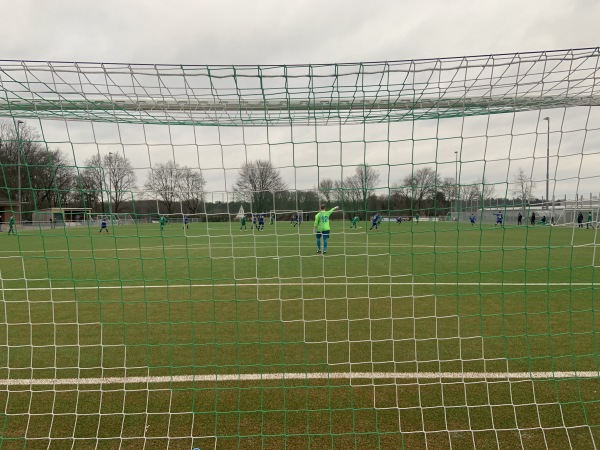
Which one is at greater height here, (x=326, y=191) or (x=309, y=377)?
(x=326, y=191)

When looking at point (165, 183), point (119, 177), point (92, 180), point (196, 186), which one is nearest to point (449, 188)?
point (196, 186)

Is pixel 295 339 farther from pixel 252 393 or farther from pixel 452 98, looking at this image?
pixel 452 98

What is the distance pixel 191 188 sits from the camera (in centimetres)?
412

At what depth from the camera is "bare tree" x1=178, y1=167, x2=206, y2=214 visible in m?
3.93

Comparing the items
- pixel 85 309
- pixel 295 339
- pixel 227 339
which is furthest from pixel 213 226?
pixel 85 309

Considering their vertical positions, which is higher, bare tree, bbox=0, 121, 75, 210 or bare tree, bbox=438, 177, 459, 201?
bare tree, bbox=0, 121, 75, 210

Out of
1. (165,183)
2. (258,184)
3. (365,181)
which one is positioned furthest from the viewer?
(258,184)

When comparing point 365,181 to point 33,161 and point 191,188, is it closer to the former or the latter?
point 191,188

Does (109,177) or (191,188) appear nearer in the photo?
(109,177)

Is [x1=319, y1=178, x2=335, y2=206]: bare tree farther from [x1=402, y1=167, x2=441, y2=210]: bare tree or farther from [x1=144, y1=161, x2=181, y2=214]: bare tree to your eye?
[x1=144, y1=161, x2=181, y2=214]: bare tree

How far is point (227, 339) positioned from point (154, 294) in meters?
3.35

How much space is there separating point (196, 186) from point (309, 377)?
2.39 meters

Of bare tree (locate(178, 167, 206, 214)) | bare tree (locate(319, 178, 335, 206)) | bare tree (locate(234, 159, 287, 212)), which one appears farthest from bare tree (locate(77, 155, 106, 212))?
bare tree (locate(319, 178, 335, 206))

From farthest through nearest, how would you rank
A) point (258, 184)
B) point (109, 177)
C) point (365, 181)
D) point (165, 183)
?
point (258, 184), point (165, 183), point (365, 181), point (109, 177)
